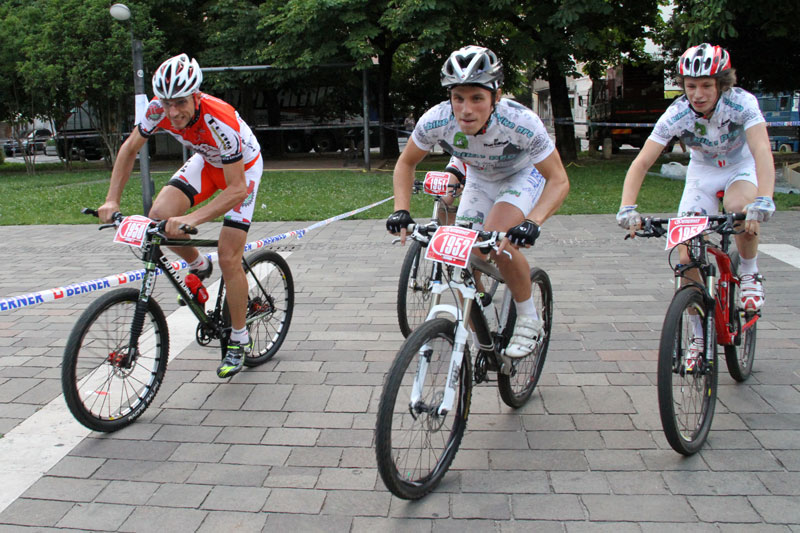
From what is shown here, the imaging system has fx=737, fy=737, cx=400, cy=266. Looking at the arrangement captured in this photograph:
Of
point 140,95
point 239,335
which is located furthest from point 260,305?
point 140,95

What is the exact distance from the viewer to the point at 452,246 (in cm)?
305

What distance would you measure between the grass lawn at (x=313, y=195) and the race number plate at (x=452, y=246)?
846cm

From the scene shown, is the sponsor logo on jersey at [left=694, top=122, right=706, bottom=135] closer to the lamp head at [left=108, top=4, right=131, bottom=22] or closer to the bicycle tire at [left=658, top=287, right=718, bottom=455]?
the bicycle tire at [left=658, top=287, right=718, bottom=455]

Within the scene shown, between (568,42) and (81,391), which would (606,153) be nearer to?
(568,42)

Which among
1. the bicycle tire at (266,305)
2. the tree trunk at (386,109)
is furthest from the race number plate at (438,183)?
the tree trunk at (386,109)

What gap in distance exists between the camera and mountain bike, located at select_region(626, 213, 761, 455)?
10.5ft

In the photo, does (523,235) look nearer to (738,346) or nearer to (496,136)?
(496,136)

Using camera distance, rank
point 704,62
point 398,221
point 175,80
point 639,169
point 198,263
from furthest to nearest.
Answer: point 198,263, point 639,169, point 175,80, point 704,62, point 398,221

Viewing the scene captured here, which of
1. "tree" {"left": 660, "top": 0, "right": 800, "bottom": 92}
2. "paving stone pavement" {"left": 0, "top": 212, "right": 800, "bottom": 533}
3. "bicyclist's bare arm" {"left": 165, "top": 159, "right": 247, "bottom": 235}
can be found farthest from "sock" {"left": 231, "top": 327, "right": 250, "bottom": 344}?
"tree" {"left": 660, "top": 0, "right": 800, "bottom": 92}

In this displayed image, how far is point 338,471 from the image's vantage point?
3361mm

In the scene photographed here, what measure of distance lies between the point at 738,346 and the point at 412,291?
222cm

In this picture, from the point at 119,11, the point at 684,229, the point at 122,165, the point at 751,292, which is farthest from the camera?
the point at 119,11

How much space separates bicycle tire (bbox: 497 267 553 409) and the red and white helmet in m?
1.31

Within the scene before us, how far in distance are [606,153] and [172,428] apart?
71.6 feet
